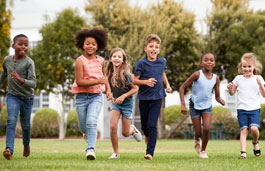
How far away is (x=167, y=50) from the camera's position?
79.5 ft

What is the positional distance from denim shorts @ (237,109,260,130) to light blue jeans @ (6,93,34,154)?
11.5 feet

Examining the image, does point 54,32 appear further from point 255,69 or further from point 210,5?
point 255,69

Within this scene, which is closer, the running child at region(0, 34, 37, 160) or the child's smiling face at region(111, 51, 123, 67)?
the running child at region(0, 34, 37, 160)

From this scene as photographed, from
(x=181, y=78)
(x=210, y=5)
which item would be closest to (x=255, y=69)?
(x=181, y=78)

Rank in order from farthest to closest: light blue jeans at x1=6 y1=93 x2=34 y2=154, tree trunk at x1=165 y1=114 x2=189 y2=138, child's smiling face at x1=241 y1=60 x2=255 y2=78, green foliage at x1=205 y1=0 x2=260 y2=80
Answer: tree trunk at x1=165 y1=114 x2=189 y2=138 < green foliage at x1=205 y1=0 x2=260 y2=80 < child's smiling face at x1=241 y1=60 x2=255 y2=78 < light blue jeans at x1=6 y1=93 x2=34 y2=154

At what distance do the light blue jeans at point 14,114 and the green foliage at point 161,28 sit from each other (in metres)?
15.2

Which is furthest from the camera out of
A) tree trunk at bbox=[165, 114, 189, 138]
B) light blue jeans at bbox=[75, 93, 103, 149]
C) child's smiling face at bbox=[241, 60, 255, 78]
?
tree trunk at bbox=[165, 114, 189, 138]

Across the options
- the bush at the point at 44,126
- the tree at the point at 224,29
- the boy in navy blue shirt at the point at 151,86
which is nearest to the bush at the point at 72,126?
the bush at the point at 44,126

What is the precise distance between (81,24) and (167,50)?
4.25 m

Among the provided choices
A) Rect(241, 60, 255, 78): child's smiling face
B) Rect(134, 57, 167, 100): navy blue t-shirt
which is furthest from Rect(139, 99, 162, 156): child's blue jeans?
Rect(241, 60, 255, 78): child's smiling face

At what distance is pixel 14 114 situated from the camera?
8094mm

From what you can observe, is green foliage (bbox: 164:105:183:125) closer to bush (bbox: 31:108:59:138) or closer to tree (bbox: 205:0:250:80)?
tree (bbox: 205:0:250:80)

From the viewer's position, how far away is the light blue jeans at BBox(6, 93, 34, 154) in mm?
7949

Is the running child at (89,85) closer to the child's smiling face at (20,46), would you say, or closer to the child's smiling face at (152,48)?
the child's smiling face at (152,48)
